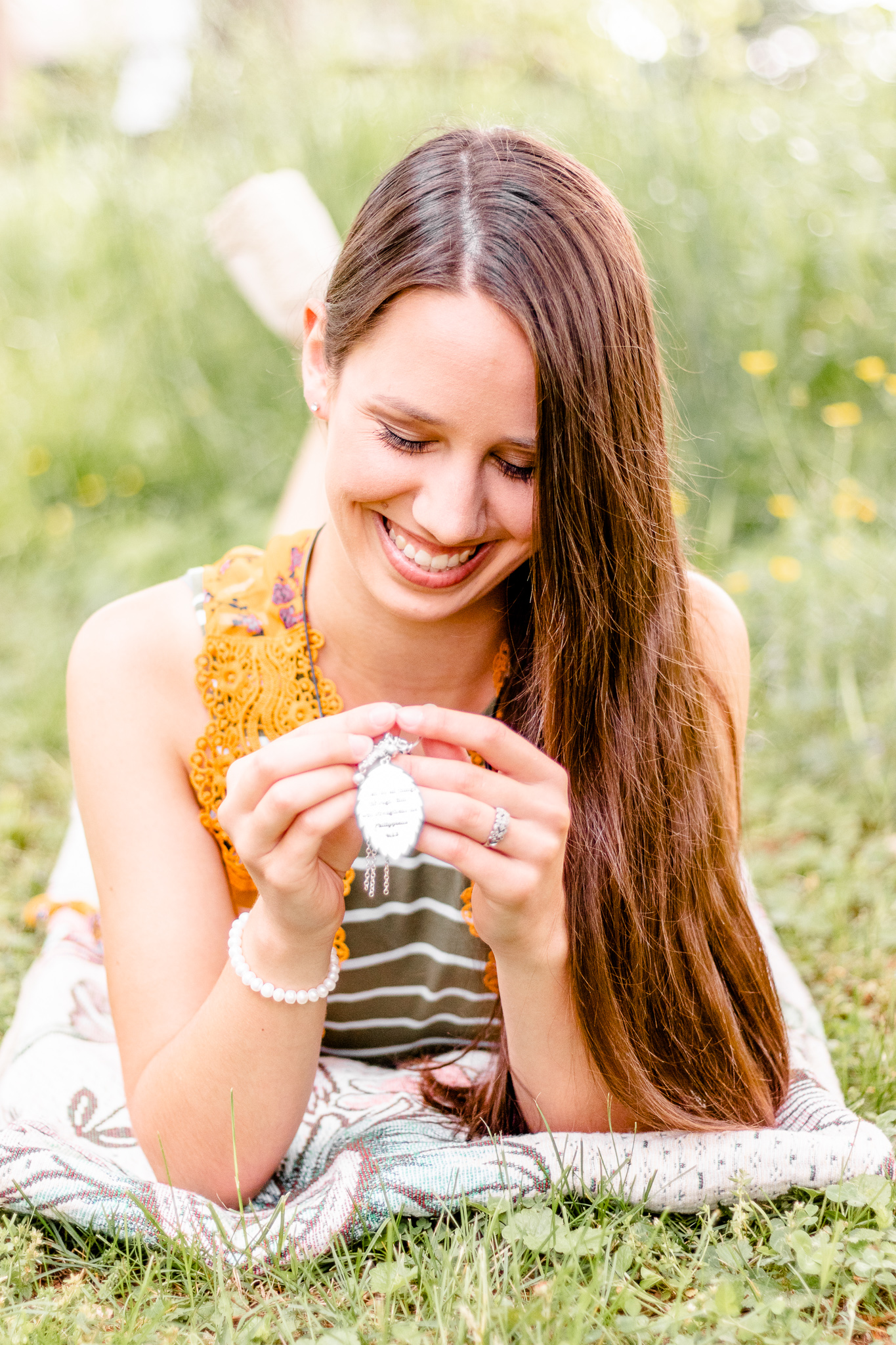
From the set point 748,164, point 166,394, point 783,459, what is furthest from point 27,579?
point 748,164

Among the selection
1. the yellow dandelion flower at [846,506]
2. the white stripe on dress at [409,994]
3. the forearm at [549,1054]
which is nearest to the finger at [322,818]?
the forearm at [549,1054]

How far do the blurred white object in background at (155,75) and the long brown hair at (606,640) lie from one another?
4700 millimetres

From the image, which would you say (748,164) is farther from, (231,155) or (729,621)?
(729,621)

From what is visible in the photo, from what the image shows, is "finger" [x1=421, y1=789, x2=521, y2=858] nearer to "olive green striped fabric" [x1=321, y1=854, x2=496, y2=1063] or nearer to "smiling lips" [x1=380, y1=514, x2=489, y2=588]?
"smiling lips" [x1=380, y1=514, x2=489, y2=588]

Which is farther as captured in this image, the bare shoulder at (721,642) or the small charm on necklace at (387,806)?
the bare shoulder at (721,642)

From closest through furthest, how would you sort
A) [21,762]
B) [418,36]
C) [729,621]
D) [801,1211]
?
1. [801,1211]
2. [729,621]
3. [21,762]
4. [418,36]

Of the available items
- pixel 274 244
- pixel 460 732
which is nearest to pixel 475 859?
pixel 460 732

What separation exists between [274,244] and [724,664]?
2406 mm

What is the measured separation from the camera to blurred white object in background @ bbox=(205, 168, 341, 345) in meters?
3.88

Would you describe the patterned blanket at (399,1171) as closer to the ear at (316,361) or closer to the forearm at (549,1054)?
the forearm at (549,1054)

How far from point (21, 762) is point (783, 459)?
271cm

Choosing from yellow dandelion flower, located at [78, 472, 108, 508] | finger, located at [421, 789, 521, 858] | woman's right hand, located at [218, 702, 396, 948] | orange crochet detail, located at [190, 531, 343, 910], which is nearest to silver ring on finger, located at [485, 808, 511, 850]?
finger, located at [421, 789, 521, 858]

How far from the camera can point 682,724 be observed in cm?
192

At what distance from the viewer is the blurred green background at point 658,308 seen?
3.65 metres
